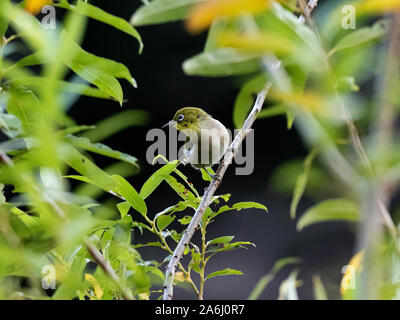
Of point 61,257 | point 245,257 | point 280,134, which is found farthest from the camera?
point 280,134

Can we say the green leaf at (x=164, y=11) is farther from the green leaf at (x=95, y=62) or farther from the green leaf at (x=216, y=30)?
the green leaf at (x=95, y=62)

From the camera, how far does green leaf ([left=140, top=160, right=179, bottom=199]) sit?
2.32 feet

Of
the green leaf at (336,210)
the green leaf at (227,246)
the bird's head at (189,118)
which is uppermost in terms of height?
the bird's head at (189,118)

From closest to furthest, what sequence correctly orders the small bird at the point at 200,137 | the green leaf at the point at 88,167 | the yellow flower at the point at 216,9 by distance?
the yellow flower at the point at 216,9, the green leaf at the point at 88,167, the small bird at the point at 200,137

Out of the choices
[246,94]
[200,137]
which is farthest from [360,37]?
[200,137]

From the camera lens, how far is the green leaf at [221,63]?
0.34m

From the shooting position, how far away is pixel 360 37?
431 millimetres

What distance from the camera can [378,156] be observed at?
0.32 meters

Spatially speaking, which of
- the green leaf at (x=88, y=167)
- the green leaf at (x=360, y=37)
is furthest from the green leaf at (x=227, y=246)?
the green leaf at (x=360, y=37)

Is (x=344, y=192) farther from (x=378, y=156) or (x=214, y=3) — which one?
(x=214, y=3)

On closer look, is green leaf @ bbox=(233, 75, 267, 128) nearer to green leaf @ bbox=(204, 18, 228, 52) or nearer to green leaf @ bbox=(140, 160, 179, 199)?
green leaf @ bbox=(204, 18, 228, 52)

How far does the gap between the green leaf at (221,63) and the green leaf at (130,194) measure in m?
0.33
